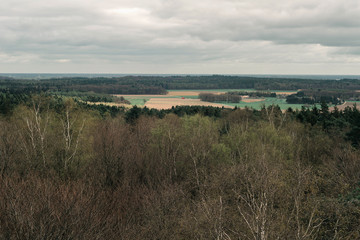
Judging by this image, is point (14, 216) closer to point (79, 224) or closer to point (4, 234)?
point (4, 234)

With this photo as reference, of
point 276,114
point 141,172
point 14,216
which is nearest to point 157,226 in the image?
point 14,216

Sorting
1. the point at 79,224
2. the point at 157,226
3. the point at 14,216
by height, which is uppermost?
the point at 14,216

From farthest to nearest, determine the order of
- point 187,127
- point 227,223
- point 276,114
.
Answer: point 276,114, point 187,127, point 227,223

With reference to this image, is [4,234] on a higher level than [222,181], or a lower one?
higher

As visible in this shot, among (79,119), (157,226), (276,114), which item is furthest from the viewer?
(276,114)

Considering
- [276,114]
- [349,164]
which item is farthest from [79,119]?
[276,114]

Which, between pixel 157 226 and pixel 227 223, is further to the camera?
pixel 227 223
